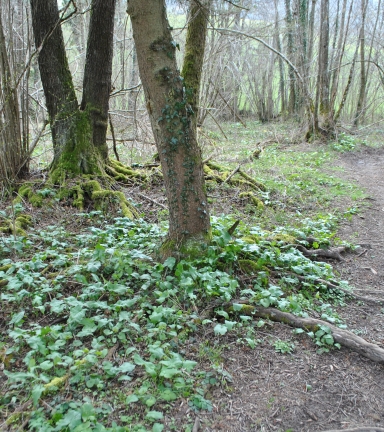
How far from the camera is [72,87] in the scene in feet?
18.3

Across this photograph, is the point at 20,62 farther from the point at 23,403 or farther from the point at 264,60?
the point at 264,60

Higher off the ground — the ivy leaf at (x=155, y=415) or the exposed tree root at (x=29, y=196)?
the exposed tree root at (x=29, y=196)

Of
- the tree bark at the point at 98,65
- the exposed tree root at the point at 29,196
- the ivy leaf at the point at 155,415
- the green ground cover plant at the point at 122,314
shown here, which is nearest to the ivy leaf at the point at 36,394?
the green ground cover plant at the point at 122,314

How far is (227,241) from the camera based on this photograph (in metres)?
3.57

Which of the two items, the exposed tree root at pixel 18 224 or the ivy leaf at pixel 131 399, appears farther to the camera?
the exposed tree root at pixel 18 224

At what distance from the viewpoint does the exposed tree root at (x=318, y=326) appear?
275 cm

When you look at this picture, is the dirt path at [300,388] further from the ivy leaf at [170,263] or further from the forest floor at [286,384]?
the ivy leaf at [170,263]

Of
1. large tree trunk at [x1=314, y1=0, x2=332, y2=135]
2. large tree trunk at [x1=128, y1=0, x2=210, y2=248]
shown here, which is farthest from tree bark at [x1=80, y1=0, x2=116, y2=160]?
large tree trunk at [x1=314, y1=0, x2=332, y2=135]

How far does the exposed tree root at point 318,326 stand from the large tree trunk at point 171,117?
87 cm

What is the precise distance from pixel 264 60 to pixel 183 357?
18.1m

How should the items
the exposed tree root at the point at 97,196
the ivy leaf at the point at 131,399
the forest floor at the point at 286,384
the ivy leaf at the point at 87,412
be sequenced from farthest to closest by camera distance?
the exposed tree root at the point at 97,196
the forest floor at the point at 286,384
the ivy leaf at the point at 131,399
the ivy leaf at the point at 87,412

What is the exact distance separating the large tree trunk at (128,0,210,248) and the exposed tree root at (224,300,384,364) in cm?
87

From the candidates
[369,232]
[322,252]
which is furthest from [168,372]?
[369,232]

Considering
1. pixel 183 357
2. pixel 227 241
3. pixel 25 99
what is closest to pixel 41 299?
pixel 183 357
